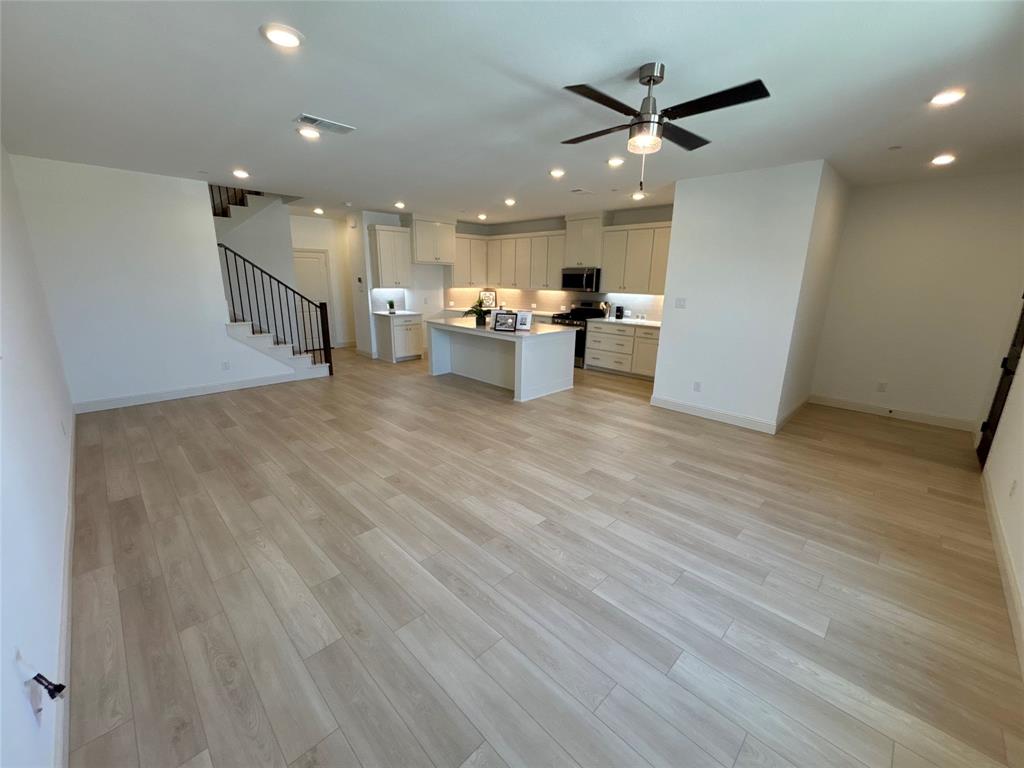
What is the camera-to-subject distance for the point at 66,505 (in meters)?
2.48

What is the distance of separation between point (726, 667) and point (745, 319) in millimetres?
3563

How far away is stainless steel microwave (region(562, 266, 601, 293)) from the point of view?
6967 mm

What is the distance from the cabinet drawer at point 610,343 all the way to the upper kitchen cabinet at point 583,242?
126cm

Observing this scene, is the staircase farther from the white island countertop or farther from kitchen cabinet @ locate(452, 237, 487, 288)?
kitchen cabinet @ locate(452, 237, 487, 288)

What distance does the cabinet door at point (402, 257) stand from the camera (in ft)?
24.1

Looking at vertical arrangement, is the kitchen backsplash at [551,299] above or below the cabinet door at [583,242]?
below

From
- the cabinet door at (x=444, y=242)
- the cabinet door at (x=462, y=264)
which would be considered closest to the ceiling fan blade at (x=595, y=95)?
the cabinet door at (x=444, y=242)

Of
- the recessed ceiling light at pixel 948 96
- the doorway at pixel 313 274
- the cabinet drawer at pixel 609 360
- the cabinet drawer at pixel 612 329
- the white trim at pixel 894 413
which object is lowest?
the white trim at pixel 894 413

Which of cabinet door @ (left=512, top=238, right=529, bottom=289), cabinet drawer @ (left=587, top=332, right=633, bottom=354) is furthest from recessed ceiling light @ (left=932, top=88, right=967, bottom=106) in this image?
cabinet door @ (left=512, top=238, right=529, bottom=289)

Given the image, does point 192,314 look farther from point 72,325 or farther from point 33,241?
point 33,241

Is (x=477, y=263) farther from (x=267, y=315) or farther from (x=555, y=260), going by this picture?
(x=267, y=315)

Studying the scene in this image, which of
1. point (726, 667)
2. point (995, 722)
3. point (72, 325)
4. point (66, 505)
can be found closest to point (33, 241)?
point (72, 325)

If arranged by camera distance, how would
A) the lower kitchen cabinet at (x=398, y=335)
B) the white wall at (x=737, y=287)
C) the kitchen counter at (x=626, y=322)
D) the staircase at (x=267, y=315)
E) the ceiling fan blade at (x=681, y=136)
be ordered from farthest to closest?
the lower kitchen cabinet at (x=398, y=335) → the kitchen counter at (x=626, y=322) → the staircase at (x=267, y=315) → the white wall at (x=737, y=287) → the ceiling fan blade at (x=681, y=136)

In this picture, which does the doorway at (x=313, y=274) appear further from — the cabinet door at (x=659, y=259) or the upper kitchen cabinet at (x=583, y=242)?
the cabinet door at (x=659, y=259)
